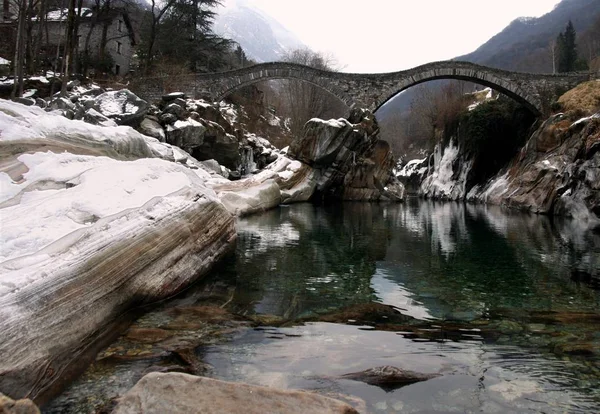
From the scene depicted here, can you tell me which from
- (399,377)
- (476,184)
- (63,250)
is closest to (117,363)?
(63,250)

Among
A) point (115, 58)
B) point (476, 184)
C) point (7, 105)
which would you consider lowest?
point (476, 184)

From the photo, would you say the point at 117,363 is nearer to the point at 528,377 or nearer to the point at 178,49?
the point at 528,377

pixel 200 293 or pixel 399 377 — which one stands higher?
pixel 399 377

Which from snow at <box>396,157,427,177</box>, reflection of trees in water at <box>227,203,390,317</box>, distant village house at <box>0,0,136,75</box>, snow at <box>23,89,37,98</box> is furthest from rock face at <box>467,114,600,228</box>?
distant village house at <box>0,0,136,75</box>

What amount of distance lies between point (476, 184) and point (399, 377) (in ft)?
132

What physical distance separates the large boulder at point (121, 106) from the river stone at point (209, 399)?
20.3 metres

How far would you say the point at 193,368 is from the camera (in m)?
4.05

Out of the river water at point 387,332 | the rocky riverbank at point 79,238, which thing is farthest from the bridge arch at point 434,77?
the river water at point 387,332

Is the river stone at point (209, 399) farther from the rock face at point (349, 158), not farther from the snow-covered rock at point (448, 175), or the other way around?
the snow-covered rock at point (448, 175)

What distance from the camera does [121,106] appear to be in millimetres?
21859

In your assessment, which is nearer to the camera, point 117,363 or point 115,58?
point 117,363

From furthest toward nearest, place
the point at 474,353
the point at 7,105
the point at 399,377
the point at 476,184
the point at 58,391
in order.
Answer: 1. the point at 476,184
2. the point at 7,105
3. the point at 474,353
4. the point at 399,377
5. the point at 58,391

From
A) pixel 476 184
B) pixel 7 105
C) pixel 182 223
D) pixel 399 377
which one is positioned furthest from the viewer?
pixel 476 184

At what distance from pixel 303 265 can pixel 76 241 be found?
5.38m
